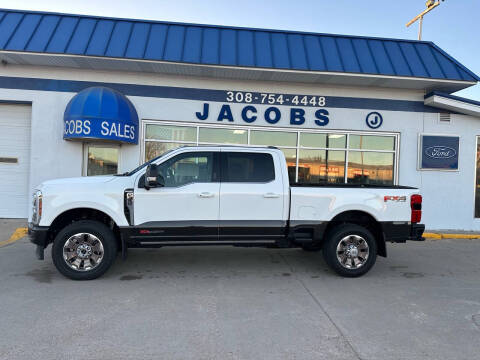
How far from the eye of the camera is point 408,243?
8891 millimetres

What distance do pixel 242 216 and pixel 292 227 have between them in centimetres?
84

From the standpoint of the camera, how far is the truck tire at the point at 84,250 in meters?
5.13

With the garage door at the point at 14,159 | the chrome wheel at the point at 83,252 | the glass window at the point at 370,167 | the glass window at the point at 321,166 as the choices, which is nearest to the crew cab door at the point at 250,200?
the chrome wheel at the point at 83,252

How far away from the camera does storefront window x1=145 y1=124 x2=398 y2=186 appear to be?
33.5 ft

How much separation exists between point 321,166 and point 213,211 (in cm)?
604

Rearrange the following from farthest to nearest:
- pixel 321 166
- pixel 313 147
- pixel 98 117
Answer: pixel 321 166 → pixel 313 147 → pixel 98 117

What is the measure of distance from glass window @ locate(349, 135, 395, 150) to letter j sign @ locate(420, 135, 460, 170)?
2.91 feet

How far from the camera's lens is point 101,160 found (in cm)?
1005

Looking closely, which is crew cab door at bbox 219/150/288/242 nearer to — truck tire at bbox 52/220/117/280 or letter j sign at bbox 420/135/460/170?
truck tire at bbox 52/220/117/280

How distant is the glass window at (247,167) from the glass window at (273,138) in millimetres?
4723

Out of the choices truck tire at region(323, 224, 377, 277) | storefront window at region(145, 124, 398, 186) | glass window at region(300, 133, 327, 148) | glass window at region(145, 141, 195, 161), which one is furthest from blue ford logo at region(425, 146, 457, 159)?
glass window at region(145, 141, 195, 161)

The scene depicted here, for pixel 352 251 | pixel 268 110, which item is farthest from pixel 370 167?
pixel 352 251

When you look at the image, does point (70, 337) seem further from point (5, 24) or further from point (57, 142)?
point (5, 24)

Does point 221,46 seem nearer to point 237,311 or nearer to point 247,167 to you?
point 247,167
